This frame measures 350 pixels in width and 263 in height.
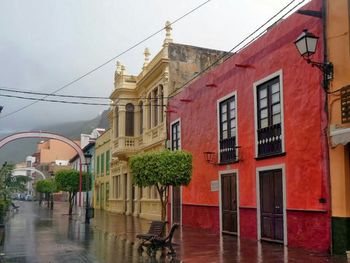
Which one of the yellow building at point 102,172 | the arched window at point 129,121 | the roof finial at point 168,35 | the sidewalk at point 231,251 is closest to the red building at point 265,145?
the sidewalk at point 231,251

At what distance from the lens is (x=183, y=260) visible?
1141 centimetres

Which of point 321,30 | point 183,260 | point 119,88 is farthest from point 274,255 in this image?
point 119,88

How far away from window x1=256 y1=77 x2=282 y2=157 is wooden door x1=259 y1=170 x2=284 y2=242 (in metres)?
0.73

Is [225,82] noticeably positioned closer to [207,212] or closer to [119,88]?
[207,212]

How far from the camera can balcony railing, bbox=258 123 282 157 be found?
14.2 m

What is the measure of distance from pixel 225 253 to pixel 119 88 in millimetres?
20790

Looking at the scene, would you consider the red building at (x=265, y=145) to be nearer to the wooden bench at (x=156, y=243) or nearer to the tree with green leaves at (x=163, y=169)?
the tree with green leaves at (x=163, y=169)

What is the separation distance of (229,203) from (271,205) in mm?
2919

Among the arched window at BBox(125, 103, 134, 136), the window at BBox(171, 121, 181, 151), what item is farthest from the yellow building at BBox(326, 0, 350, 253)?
the arched window at BBox(125, 103, 134, 136)

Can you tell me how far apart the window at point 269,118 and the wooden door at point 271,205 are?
73 cm

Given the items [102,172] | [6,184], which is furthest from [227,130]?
[102,172]

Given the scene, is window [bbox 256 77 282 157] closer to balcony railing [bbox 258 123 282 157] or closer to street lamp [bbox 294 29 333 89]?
balcony railing [bbox 258 123 282 157]

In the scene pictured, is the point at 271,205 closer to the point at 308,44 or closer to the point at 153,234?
the point at 153,234

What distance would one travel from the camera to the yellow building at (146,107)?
25.4m
